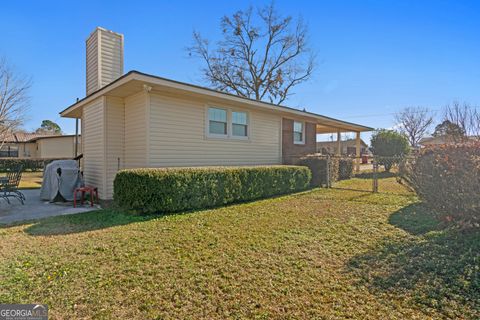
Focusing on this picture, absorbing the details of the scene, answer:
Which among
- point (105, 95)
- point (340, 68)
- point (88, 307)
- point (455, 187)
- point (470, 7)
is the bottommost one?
point (88, 307)

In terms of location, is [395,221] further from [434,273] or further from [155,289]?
[155,289]

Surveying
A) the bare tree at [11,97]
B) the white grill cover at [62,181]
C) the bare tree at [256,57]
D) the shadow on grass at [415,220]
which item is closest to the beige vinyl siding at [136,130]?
the white grill cover at [62,181]

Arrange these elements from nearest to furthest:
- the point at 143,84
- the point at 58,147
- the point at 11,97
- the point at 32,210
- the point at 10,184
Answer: the point at 32,210 < the point at 143,84 < the point at 10,184 < the point at 11,97 < the point at 58,147

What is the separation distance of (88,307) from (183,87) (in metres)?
5.76

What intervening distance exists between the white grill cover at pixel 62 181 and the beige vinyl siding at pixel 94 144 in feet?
1.91

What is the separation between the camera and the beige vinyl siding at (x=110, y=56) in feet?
30.2

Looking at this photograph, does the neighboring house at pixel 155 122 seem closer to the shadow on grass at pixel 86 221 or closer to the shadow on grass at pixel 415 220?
the shadow on grass at pixel 86 221

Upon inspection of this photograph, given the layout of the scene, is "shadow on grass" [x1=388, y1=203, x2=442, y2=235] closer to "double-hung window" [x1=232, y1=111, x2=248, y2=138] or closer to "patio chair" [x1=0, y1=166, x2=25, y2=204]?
"double-hung window" [x1=232, y1=111, x2=248, y2=138]

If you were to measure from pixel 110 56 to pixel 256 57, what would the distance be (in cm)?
1817

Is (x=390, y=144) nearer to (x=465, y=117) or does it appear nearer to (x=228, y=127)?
(x=465, y=117)

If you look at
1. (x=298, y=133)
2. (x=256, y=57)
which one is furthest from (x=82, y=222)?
(x=256, y=57)

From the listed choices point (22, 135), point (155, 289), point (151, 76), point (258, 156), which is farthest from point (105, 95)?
point (22, 135)

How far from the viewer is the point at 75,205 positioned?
23.0 ft

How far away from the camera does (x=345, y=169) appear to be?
12.7 metres
